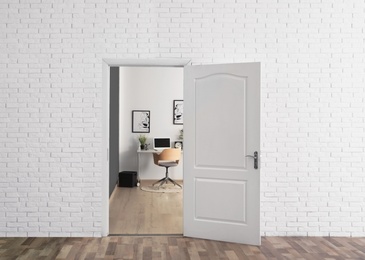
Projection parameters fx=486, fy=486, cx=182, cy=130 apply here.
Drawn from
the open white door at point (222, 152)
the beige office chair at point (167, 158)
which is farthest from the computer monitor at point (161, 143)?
the open white door at point (222, 152)

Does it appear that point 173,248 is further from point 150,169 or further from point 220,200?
point 150,169

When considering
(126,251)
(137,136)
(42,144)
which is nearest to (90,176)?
(42,144)

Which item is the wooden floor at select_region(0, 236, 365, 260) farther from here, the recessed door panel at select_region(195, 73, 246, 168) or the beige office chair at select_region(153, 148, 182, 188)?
the beige office chair at select_region(153, 148, 182, 188)

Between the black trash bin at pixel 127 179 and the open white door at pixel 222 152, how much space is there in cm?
412

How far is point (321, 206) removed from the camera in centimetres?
580

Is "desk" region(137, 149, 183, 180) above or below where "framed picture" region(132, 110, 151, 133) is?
below

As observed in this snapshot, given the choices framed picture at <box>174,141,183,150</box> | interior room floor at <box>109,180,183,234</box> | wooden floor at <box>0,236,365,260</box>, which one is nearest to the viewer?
wooden floor at <box>0,236,365,260</box>

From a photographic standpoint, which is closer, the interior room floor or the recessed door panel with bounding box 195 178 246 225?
the recessed door panel with bounding box 195 178 246 225

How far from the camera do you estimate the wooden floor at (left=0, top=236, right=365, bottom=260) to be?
4.87m

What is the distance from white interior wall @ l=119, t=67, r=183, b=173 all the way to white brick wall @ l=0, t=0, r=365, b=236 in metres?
4.77

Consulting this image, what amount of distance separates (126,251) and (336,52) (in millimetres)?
3346

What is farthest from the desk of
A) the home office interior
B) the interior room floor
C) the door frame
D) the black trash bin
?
the door frame

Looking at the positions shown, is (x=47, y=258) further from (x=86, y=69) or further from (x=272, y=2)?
(x=272, y=2)

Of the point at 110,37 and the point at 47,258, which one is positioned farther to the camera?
the point at 110,37
